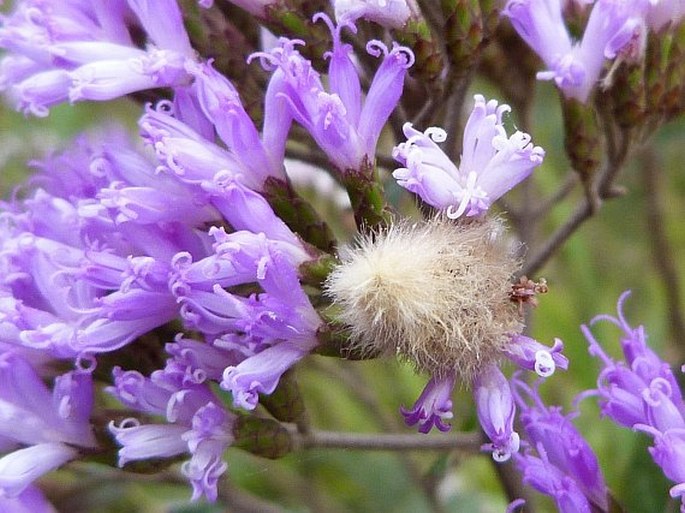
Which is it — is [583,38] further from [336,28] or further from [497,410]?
[497,410]

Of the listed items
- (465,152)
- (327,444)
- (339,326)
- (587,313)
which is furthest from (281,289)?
(587,313)

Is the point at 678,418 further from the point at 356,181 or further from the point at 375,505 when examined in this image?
the point at 375,505

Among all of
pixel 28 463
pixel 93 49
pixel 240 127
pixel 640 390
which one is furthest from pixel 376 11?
pixel 28 463

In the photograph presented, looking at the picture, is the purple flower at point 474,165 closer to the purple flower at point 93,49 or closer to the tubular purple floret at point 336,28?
the tubular purple floret at point 336,28

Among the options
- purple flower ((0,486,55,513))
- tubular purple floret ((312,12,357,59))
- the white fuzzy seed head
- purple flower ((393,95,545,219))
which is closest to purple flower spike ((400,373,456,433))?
the white fuzzy seed head

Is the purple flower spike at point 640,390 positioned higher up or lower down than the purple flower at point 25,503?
higher up

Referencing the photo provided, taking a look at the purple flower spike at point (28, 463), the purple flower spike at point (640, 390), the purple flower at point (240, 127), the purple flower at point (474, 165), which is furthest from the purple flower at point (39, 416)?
the purple flower spike at point (640, 390)
